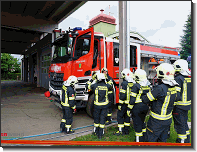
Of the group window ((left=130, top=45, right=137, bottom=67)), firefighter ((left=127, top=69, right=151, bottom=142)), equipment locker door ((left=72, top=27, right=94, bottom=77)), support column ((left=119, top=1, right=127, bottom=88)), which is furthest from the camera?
window ((left=130, top=45, right=137, bottom=67))

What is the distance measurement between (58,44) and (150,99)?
4.37m

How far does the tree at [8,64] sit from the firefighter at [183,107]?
36.6 metres

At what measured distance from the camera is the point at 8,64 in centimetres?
3297

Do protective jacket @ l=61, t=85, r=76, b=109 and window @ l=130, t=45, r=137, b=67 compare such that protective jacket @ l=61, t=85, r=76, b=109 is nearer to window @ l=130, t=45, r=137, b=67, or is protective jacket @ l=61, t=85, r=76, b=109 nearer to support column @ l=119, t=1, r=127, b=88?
support column @ l=119, t=1, r=127, b=88

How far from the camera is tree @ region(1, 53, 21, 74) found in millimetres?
31847

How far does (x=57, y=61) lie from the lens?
521 cm

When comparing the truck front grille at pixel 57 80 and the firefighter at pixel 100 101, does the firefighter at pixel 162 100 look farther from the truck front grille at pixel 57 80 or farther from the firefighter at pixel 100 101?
the truck front grille at pixel 57 80

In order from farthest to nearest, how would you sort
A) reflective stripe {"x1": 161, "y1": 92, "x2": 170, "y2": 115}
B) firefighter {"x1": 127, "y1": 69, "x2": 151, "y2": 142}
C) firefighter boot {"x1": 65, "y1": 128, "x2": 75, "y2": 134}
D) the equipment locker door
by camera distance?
1. the equipment locker door
2. firefighter boot {"x1": 65, "y1": 128, "x2": 75, "y2": 134}
3. firefighter {"x1": 127, "y1": 69, "x2": 151, "y2": 142}
4. reflective stripe {"x1": 161, "y1": 92, "x2": 170, "y2": 115}

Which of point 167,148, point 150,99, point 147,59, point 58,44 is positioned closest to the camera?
point 150,99

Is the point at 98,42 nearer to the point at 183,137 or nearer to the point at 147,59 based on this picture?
the point at 147,59

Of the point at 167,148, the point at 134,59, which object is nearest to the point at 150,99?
the point at 167,148

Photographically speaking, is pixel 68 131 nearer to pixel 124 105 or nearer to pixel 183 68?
pixel 124 105

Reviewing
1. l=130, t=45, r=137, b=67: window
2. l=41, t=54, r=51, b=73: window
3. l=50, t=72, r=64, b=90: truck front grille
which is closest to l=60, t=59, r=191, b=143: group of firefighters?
l=50, t=72, r=64, b=90: truck front grille

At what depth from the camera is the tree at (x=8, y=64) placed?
104 feet
